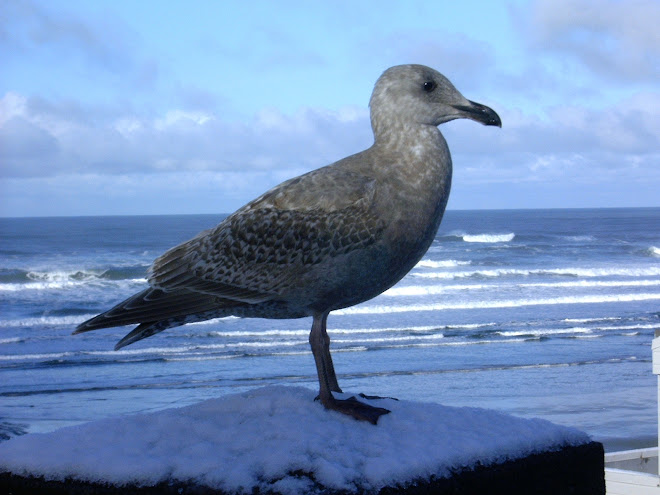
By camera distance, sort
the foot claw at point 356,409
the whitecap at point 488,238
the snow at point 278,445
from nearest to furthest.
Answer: the snow at point 278,445, the foot claw at point 356,409, the whitecap at point 488,238

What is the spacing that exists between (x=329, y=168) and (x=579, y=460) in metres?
1.76

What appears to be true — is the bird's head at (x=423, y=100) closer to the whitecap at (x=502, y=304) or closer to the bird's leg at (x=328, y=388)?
the bird's leg at (x=328, y=388)

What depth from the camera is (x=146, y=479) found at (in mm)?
3137

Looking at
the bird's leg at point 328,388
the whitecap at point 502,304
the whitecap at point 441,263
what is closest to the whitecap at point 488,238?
the whitecap at point 441,263

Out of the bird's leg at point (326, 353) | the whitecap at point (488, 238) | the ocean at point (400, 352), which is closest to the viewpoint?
the bird's leg at point (326, 353)

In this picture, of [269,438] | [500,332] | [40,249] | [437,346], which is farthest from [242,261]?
[40,249]

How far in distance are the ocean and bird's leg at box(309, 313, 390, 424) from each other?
7041mm

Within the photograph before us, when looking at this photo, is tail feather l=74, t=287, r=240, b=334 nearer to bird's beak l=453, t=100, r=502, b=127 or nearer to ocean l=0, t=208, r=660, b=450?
bird's beak l=453, t=100, r=502, b=127

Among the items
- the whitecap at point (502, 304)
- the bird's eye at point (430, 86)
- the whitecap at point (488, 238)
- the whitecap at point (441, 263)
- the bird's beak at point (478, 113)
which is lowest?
the whitecap at point (502, 304)

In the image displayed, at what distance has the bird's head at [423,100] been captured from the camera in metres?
4.04

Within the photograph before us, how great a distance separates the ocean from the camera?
39.5ft

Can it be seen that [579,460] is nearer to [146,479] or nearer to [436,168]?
[436,168]

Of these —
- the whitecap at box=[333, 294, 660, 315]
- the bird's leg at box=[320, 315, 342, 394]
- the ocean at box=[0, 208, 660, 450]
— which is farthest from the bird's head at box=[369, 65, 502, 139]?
the whitecap at box=[333, 294, 660, 315]

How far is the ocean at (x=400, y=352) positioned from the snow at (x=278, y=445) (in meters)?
6.99
